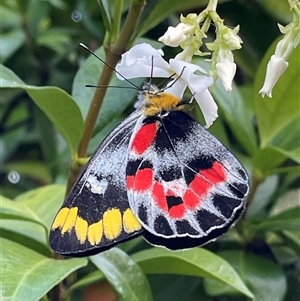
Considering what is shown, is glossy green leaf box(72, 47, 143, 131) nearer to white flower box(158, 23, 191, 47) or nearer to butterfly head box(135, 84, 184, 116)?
butterfly head box(135, 84, 184, 116)

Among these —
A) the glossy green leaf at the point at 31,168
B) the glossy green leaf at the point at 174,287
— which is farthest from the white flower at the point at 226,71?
the glossy green leaf at the point at 31,168

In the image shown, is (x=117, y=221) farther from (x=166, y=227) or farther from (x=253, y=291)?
(x=253, y=291)

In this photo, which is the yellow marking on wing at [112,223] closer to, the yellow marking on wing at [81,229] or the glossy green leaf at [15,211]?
the yellow marking on wing at [81,229]

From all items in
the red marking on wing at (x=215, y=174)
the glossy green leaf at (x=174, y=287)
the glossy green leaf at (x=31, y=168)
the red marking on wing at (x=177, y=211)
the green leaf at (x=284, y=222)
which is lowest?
the glossy green leaf at (x=31, y=168)

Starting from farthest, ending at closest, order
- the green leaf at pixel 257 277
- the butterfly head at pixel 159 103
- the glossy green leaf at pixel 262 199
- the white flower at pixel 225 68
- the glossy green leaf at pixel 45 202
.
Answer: the glossy green leaf at pixel 262 199, the glossy green leaf at pixel 45 202, the green leaf at pixel 257 277, the butterfly head at pixel 159 103, the white flower at pixel 225 68

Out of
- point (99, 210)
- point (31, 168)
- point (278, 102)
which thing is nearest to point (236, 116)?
point (278, 102)

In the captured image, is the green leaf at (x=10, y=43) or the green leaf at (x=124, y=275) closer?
the green leaf at (x=124, y=275)

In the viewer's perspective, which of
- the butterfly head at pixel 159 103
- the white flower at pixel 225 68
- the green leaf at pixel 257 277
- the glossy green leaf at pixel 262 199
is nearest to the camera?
the white flower at pixel 225 68

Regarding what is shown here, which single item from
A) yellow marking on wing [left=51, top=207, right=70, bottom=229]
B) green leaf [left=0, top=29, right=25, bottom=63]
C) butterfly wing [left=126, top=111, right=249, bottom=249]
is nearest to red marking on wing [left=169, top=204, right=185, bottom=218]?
butterfly wing [left=126, top=111, right=249, bottom=249]
